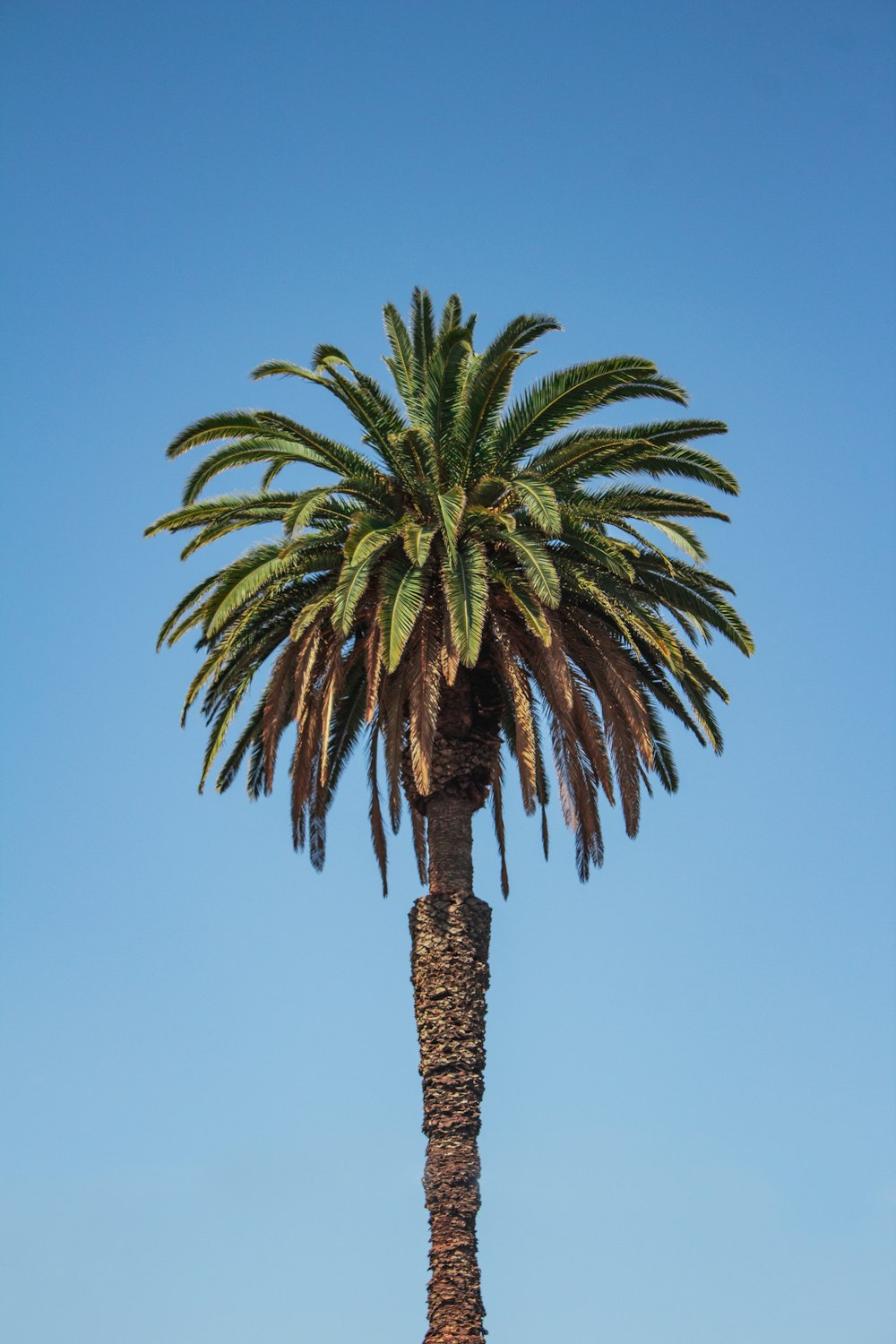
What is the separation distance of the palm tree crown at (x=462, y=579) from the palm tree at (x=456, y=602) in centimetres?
4

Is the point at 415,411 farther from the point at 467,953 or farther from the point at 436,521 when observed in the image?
the point at 467,953

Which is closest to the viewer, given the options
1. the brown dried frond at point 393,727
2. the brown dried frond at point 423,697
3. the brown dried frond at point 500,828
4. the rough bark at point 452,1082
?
the rough bark at point 452,1082

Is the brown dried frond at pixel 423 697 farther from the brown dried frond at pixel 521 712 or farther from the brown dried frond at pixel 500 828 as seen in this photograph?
the brown dried frond at pixel 500 828

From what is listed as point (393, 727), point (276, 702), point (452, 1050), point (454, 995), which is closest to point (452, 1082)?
point (452, 1050)

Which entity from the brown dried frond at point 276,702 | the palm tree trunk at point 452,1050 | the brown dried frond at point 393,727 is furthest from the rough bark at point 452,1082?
the brown dried frond at point 276,702

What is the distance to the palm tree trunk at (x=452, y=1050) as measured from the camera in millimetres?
21797

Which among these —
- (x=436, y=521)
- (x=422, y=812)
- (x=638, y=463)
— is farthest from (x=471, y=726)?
(x=638, y=463)

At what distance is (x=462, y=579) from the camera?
23.4 meters

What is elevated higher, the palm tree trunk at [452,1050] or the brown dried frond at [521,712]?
the brown dried frond at [521,712]

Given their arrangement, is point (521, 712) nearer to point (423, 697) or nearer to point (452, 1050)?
point (423, 697)

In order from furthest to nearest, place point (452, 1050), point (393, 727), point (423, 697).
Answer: point (393, 727)
point (423, 697)
point (452, 1050)

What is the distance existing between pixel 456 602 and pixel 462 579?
487 millimetres

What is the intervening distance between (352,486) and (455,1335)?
1188 cm

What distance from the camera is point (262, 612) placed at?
1001 inches
